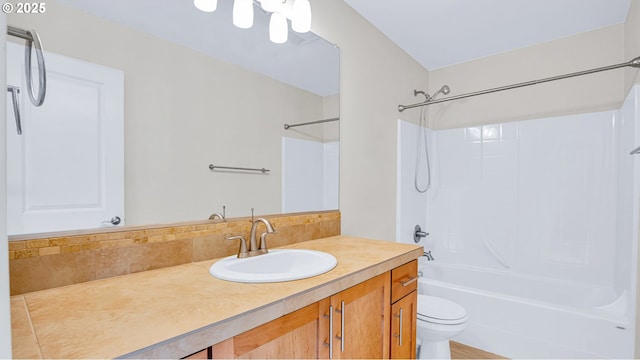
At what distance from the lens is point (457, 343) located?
7.63ft

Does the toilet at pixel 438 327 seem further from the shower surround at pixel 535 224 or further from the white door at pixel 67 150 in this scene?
the white door at pixel 67 150

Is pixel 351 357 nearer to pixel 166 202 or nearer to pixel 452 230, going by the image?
pixel 166 202

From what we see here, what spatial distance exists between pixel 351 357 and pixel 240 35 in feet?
4.78

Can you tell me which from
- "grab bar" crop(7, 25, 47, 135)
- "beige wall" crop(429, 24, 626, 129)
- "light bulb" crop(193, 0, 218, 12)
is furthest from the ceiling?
"grab bar" crop(7, 25, 47, 135)

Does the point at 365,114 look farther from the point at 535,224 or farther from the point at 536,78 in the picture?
the point at 535,224

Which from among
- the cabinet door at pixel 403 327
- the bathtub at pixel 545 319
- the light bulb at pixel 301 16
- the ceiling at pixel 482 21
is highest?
the ceiling at pixel 482 21

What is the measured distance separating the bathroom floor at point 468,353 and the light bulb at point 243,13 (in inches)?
98.2

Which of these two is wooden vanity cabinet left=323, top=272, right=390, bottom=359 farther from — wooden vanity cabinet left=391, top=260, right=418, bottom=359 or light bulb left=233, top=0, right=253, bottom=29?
light bulb left=233, top=0, right=253, bottom=29

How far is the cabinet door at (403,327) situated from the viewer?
135cm

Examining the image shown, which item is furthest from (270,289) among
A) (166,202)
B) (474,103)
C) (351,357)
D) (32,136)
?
(474,103)

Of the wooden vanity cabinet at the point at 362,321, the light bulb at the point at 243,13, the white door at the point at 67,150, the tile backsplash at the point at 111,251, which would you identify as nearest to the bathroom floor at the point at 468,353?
the wooden vanity cabinet at the point at 362,321

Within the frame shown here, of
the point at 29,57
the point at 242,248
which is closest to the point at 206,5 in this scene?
the point at 29,57

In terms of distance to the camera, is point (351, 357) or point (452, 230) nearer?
point (351, 357)

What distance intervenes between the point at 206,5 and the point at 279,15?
0.37m
